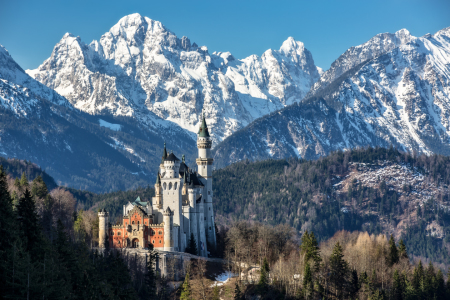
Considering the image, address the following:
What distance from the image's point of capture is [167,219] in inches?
5915

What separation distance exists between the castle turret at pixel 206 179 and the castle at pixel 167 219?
7.79 ft

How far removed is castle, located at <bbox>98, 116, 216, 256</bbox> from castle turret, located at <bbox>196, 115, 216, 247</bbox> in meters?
2.37

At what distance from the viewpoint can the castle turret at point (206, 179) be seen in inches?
6688

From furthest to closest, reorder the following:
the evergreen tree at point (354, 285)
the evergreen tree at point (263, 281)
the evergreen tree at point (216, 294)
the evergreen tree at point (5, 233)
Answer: the evergreen tree at point (354, 285) < the evergreen tree at point (216, 294) < the evergreen tree at point (263, 281) < the evergreen tree at point (5, 233)

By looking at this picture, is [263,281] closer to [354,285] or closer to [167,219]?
[354,285]

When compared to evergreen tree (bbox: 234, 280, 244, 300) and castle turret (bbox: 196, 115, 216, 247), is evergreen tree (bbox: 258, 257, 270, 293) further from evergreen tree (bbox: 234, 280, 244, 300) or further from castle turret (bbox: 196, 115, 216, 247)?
castle turret (bbox: 196, 115, 216, 247)

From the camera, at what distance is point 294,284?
136 m

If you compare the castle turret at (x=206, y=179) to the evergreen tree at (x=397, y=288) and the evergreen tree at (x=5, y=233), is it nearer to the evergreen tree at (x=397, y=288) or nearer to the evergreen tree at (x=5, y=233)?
the evergreen tree at (x=397, y=288)

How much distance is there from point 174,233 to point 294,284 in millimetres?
31132

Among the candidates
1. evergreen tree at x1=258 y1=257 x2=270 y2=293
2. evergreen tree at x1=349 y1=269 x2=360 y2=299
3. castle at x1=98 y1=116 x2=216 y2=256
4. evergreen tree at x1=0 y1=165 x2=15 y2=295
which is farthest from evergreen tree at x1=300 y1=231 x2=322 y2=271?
evergreen tree at x1=0 y1=165 x2=15 y2=295

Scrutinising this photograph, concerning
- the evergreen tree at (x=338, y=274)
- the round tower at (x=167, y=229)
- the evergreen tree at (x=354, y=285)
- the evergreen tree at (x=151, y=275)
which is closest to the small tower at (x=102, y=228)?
the round tower at (x=167, y=229)

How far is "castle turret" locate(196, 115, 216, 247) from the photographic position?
170 m

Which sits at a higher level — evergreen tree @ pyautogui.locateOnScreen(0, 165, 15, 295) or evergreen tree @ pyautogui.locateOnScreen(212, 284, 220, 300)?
evergreen tree @ pyautogui.locateOnScreen(0, 165, 15, 295)

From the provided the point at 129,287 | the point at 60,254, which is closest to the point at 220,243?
the point at 129,287
